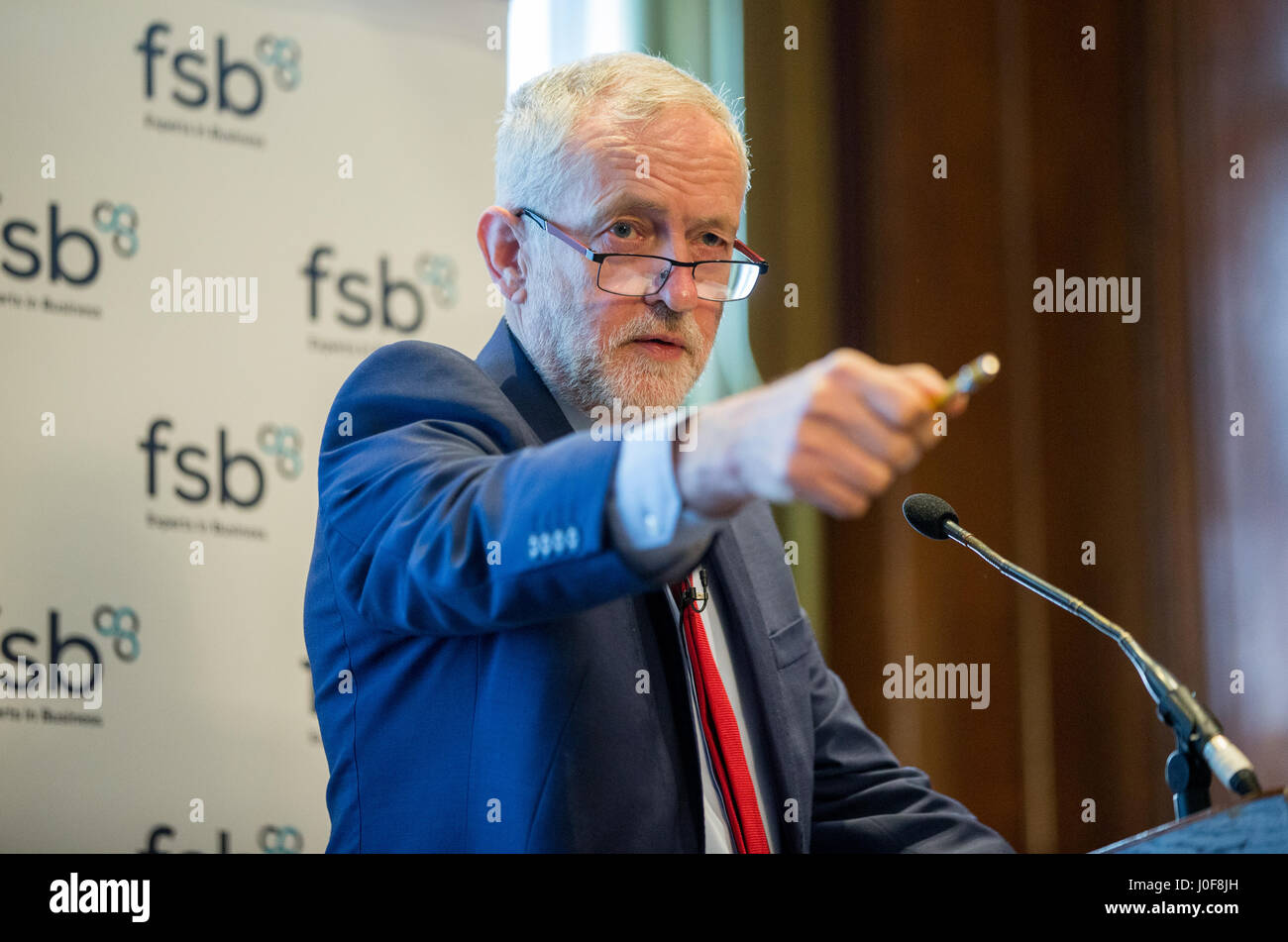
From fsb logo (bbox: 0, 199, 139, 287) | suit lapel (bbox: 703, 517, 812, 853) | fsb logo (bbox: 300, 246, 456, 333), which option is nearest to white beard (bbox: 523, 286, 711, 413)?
suit lapel (bbox: 703, 517, 812, 853)

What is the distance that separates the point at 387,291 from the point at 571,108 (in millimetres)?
883

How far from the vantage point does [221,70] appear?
2375 millimetres

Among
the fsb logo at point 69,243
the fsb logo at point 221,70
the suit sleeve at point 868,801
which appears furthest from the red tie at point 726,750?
the fsb logo at point 221,70

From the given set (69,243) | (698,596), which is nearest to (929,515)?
(698,596)

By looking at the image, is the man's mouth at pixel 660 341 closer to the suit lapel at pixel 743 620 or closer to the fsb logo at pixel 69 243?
the suit lapel at pixel 743 620

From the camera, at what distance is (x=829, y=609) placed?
8.98 ft

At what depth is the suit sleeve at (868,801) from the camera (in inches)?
67.8

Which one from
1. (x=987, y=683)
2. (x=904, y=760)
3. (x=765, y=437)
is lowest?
(x=904, y=760)

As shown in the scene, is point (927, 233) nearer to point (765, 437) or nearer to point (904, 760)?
point (904, 760)

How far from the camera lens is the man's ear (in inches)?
71.9

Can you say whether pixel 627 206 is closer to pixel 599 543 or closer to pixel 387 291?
pixel 599 543

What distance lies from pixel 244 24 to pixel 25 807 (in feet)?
5.27
